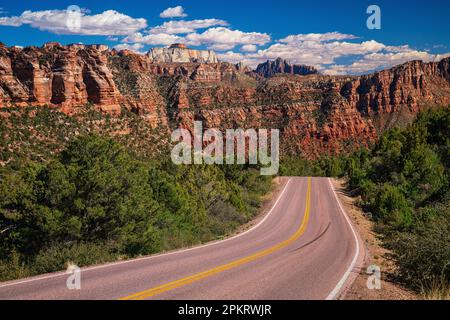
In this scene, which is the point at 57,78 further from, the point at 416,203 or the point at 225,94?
the point at 225,94

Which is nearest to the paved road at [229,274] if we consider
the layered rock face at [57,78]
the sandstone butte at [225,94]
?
the sandstone butte at [225,94]

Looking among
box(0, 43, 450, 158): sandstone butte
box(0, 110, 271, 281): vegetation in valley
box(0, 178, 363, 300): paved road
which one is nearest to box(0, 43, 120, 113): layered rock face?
box(0, 43, 450, 158): sandstone butte

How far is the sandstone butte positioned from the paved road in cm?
4608

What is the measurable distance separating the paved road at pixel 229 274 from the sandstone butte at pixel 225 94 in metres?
46.1

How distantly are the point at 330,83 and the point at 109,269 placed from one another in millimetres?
154672

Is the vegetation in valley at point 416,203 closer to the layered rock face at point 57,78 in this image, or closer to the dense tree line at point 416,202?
the dense tree line at point 416,202

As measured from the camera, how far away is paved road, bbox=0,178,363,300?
8766 mm

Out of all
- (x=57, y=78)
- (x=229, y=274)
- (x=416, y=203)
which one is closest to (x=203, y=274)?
(x=229, y=274)

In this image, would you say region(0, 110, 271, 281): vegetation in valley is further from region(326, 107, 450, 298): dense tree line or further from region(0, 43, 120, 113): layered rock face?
region(0, 43, 120, 113): layered rock face

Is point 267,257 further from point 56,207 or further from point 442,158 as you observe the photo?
point 442,158

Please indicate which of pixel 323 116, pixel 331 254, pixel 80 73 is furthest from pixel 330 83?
pixel 331 254

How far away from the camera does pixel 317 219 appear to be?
1053 inches

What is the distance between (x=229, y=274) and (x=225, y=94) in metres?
127

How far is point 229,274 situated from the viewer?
10875 millimetres
